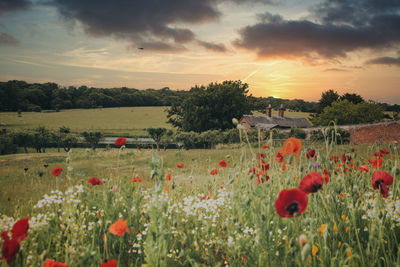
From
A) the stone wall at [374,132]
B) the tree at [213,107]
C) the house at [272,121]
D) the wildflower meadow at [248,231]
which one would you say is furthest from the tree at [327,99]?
the wildflower meadow at [248,231]

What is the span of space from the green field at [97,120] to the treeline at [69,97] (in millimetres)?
2539

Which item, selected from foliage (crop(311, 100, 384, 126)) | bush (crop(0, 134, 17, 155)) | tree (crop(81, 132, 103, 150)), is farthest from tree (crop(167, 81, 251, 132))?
bush (crop(0, 134, 17, 155))

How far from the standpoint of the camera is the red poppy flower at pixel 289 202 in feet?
5.30

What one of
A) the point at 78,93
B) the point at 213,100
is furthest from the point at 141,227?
the point at 78,93

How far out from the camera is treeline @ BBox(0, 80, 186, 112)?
64750mm

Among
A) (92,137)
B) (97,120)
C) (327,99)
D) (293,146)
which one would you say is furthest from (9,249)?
(327,99)

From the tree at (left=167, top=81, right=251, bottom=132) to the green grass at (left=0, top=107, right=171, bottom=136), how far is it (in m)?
11.4

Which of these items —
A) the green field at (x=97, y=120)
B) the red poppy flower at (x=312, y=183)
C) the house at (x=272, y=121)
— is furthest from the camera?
the green field at (x=97, y=120)

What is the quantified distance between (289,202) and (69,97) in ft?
301

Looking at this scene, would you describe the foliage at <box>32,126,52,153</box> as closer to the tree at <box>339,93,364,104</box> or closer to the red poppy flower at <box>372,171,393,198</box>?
the red poppy flower at <box>372,171,393,198</box>

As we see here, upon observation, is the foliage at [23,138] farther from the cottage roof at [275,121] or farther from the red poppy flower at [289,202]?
the red poppy flower at [289,202]

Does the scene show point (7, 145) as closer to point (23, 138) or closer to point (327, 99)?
point (23, 138)

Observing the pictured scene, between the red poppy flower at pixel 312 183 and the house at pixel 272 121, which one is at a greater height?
the red poppy flower at pixel 312 183

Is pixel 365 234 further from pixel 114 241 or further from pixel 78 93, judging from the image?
pixel 78 93
